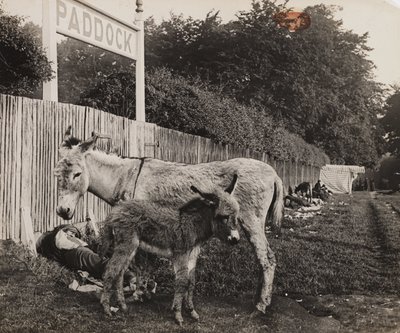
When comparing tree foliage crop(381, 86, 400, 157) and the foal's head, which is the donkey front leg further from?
tree foliage crop(381, 86, 400, 157)

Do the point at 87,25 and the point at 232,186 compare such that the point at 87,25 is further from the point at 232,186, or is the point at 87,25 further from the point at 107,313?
the point at 107,313

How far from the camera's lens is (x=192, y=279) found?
339cm

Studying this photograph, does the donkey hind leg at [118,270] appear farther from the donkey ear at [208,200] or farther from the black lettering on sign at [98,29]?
the black lettering on sign at [98,29]

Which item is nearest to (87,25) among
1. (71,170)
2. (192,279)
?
(71,170)

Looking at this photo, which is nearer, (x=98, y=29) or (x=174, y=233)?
(x=174, y=233)

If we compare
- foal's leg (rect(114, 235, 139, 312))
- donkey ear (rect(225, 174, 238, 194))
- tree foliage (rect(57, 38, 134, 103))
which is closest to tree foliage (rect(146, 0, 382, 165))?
donkey ear (rect(225, 174, 238, 194))

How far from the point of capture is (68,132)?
3180 millimetres

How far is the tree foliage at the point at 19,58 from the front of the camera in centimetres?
391

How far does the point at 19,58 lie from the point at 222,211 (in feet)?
7.75

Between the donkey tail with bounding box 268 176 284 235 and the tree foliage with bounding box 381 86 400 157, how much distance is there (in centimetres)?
123

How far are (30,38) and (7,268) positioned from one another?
199cm

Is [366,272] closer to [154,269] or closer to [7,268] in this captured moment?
[154,269]

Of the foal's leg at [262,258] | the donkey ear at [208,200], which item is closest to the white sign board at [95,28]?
the donkey ear at [208,200]

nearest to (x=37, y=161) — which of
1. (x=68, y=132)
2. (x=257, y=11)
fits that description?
(x=68, y=132)
